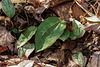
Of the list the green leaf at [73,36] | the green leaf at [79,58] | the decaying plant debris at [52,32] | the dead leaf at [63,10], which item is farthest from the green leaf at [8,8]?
the green leaf at [79,58]

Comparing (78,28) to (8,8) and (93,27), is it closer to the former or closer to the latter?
(93,27)

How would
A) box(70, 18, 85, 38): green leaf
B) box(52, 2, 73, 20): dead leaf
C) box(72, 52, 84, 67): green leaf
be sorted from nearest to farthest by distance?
box(72, 52, 84, 67): green leaf, box(70, 18, 85, 38): green leaf, box(52, 2, 73, 20): dead leaf

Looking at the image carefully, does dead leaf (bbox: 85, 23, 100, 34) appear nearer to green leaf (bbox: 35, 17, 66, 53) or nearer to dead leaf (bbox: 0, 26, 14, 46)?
green leaf (bbox: 35, 17, 66, 53)

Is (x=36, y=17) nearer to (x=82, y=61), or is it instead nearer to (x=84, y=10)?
(x=84, y=10)

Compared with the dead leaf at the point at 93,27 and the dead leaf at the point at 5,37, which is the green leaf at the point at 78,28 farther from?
the dead leaf at the point at 5,37

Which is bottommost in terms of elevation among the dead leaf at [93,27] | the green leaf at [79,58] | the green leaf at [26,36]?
the green leaf at [79,58]

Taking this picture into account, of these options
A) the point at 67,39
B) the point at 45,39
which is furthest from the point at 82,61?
the point at 45,39

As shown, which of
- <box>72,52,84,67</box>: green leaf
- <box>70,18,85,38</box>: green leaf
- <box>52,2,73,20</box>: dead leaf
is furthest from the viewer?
<box>52,2,73,20</box>: dead leaf

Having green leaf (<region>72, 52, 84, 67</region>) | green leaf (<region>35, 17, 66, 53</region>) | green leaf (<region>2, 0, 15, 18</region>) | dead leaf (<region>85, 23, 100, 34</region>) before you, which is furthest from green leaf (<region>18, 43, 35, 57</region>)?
dead leaf (<region>85, 23, 100, 34</region>)
